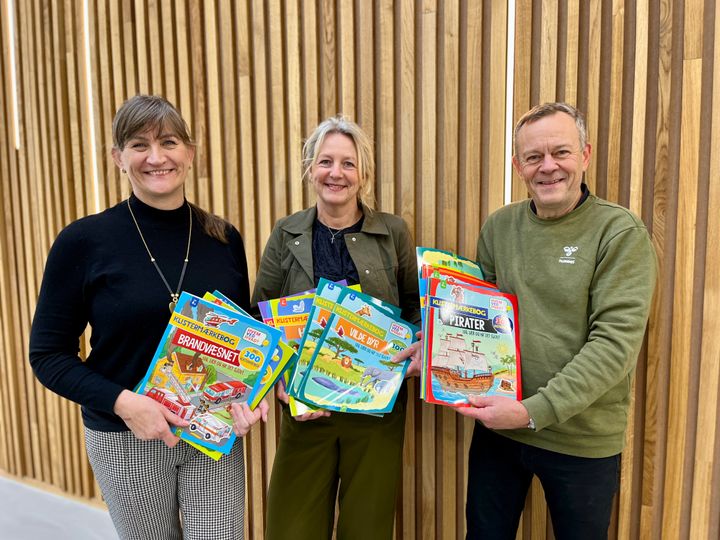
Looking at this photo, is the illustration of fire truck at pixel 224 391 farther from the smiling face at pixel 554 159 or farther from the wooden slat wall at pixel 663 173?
the wooden slat wall at pixel 663 173

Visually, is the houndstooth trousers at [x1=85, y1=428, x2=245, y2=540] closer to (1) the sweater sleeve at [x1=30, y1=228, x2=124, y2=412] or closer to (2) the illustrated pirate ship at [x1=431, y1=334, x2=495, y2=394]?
(1) the sweater sleeve at [x1=30, y1=228, x2=124, y2=412]

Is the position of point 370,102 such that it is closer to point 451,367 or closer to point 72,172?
point 451,367

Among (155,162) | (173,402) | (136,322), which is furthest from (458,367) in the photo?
(155,162)

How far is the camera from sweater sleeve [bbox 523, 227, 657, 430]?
1488 millimetres

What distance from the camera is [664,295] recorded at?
1982 millimetres

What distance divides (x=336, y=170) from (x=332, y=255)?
31 cm

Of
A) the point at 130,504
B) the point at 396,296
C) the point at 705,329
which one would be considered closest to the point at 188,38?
the point at 396,296

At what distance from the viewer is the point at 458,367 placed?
1.65m

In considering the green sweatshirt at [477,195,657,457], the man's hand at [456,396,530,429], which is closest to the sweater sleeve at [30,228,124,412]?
the man's hand at [456,396,530,429]

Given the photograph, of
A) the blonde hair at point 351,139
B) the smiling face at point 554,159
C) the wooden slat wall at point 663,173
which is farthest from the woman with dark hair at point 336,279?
the wooden slat wall at point 663,173

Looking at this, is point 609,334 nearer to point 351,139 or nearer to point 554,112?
point 554,112

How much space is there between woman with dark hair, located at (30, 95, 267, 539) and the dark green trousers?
1.15ft

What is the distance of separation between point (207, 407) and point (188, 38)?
2050mm

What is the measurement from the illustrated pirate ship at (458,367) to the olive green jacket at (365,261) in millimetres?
336
